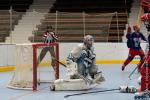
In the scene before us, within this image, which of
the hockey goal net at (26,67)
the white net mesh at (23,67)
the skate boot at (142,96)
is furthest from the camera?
the white net mesh at (23,67)

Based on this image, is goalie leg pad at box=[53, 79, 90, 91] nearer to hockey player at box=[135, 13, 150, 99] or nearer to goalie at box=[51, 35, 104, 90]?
goalie at box=[51, 35, 104, 90]

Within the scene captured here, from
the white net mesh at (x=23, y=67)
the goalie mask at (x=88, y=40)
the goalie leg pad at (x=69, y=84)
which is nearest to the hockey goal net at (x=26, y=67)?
the white net mesh at (x=23, y=67)

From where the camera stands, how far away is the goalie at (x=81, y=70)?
31.1 feet

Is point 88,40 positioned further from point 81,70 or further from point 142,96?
point 142,96

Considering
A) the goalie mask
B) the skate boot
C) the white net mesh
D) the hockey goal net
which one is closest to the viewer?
the skate boot

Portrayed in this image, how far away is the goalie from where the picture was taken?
948cm

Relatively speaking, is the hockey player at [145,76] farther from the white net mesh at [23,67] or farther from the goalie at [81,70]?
the white net mesh at [23,67]

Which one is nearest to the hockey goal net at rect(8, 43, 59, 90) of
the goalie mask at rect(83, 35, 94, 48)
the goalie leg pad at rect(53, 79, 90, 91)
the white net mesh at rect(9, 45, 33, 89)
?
the white net mesh at rect(9, 45, 33, 89)

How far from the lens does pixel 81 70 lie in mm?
9633

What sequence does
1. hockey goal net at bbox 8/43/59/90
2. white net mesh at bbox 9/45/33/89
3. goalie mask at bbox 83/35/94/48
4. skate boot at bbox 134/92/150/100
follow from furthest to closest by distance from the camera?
white net mesh at bbox 9/45/33/89, hockey goal net at bbox 8/43/59/90, goalie mask at bbox 83/35/94/48, skate boot at bbox 134/92/150/100

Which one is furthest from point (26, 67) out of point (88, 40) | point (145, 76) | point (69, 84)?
point (145, 76)

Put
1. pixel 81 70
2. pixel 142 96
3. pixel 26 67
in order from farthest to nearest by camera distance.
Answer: pixel 26 67 < pixel 81 70 < pixel 142 96

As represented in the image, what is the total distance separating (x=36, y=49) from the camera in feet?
32.2

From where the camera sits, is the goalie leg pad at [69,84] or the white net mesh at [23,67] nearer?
the goalie leg pad at [69,84]
